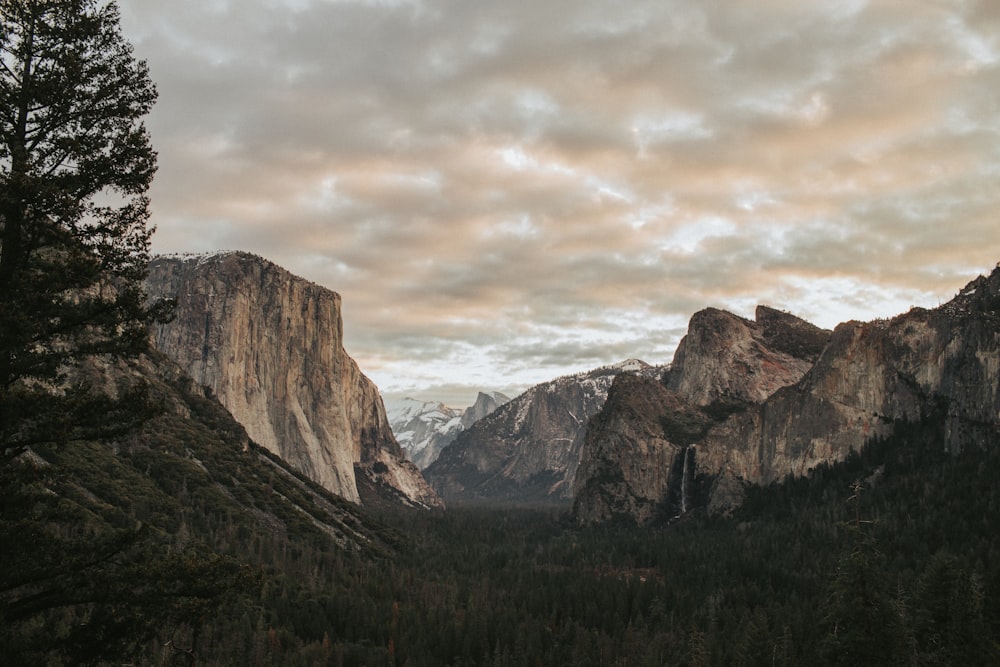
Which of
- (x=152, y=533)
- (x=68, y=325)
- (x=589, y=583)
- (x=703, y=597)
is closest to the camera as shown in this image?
(x=68, y=325)

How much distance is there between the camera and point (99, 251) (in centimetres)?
2173

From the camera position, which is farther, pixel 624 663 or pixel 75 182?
pixel 624 663

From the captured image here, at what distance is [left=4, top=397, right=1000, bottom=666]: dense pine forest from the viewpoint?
71688mm

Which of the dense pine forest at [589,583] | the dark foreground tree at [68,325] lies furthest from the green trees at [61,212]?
the dense pine forest at [589,583]

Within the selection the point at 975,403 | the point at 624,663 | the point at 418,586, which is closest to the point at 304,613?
the point at 418,586

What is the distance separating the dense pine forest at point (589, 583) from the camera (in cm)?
7169

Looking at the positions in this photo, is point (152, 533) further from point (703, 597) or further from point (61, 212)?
point (703, 597)

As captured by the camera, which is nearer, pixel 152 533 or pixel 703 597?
pixel 152 533

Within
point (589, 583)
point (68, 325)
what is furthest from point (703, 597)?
point (68, 325)

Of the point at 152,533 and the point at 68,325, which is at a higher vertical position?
the point at 68,325

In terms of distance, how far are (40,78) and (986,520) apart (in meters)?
158

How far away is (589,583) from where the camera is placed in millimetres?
144875

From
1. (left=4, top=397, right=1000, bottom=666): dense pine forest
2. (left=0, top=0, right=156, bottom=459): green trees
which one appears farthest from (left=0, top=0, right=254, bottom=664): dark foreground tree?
(left=4, top=397, right=1000, bottom=666): dense pine forest

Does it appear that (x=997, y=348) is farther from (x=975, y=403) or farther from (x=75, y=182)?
(x=75, y=182)
